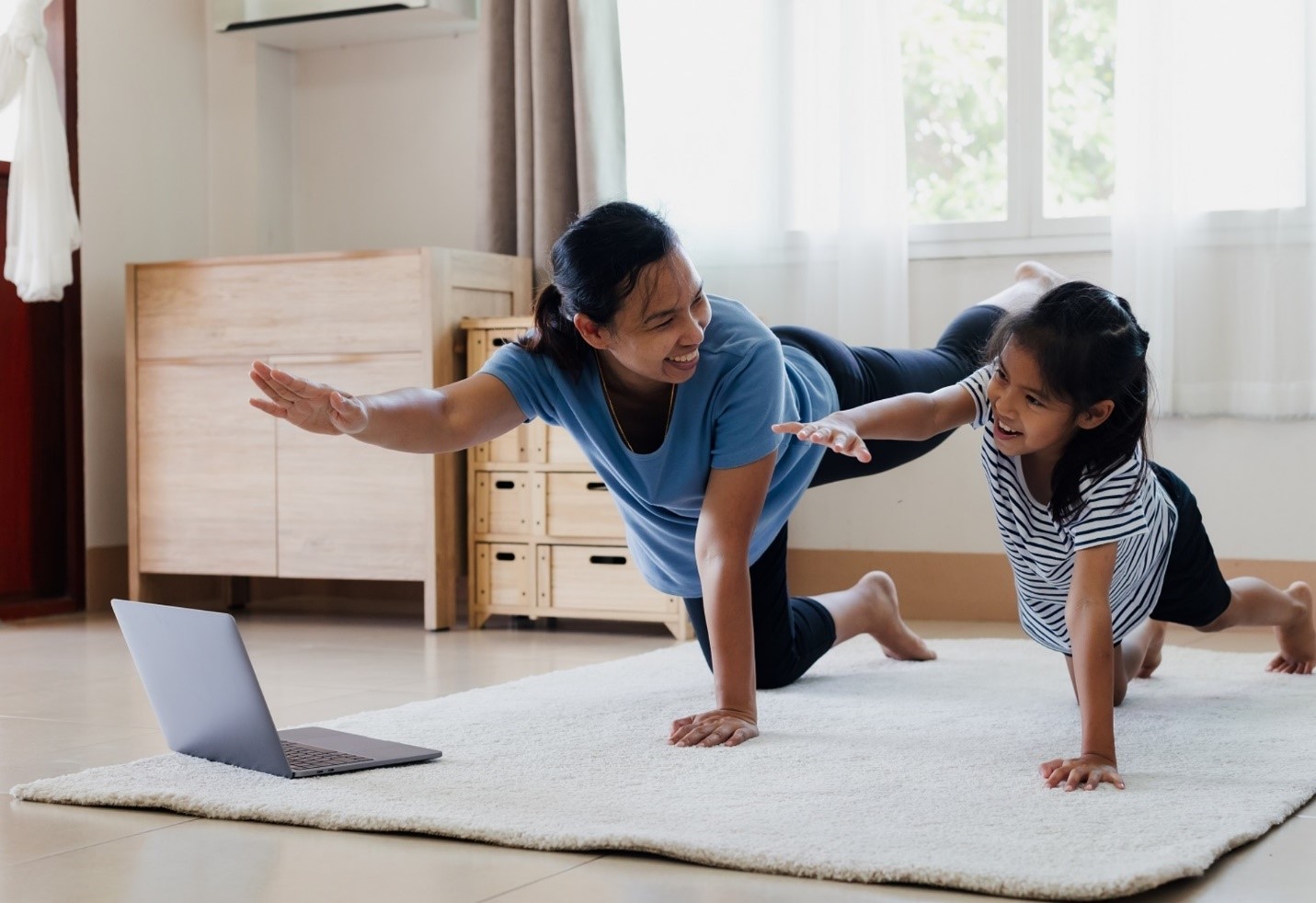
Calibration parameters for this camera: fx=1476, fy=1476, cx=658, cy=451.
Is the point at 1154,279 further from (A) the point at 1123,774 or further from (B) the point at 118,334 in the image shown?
(B) the point at 118,334

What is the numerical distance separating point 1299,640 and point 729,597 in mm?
1160

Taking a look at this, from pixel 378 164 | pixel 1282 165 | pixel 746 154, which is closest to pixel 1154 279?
pixel 1282 165

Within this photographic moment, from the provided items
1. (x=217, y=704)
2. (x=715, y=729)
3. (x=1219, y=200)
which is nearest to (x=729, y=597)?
(x=715, y=729)

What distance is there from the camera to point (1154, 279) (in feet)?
10.6

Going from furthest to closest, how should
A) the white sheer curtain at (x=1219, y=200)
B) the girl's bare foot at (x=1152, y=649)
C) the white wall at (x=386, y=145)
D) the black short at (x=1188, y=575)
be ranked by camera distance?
the white wall at (x=386, y=145)
the white sheer curtain at (x=1219, y=200)
the girl's bare foot at (x=1152, y=649)
the black short at (x=1188, y=575)

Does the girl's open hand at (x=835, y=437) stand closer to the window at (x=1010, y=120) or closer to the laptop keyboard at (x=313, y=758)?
the laptop keyboard at (x=313, y=758)

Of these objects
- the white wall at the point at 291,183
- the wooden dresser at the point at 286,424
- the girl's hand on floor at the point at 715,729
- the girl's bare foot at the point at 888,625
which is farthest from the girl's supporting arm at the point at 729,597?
the white wall at the point at 291,183

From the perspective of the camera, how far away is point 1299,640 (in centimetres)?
249

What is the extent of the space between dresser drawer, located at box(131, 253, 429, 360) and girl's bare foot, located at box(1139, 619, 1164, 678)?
175cm

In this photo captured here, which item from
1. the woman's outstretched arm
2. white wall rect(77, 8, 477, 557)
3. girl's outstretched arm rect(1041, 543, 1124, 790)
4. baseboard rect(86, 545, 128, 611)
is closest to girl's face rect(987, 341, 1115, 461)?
girl's outstretched arm rect(1041, 543, 1124, 790)

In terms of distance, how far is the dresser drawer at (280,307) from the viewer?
3455 millimetres

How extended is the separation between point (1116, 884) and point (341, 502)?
Result: 8.47 ft

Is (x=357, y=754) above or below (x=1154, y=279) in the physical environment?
below

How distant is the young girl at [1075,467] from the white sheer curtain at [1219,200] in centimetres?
123
